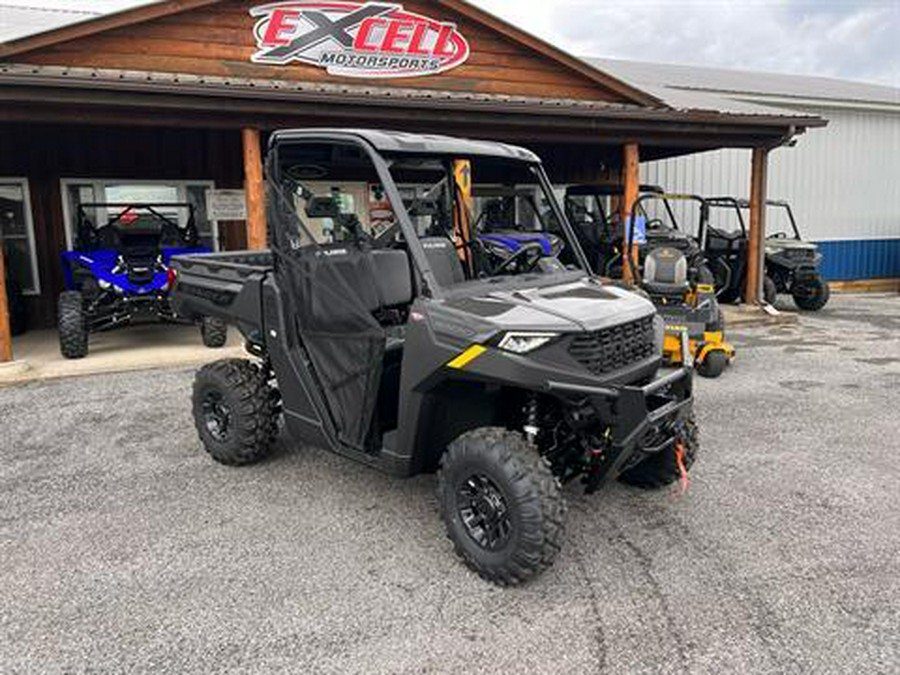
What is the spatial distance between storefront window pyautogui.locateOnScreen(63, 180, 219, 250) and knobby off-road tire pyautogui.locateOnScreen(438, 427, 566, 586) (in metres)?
7.83

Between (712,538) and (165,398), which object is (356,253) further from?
(165,398)

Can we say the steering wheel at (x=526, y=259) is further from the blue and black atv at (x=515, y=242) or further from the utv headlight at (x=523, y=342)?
the utv headlight at (x=523, y=342)

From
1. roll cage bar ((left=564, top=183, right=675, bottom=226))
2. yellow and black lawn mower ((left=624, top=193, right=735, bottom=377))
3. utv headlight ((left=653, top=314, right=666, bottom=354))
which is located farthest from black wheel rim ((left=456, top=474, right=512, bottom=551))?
roll cage bar ((left=564, top=183, right=675, bottom=226))

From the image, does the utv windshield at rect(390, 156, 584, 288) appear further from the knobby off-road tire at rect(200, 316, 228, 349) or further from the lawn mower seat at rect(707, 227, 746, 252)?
the lawn mower seat at rect(707, 227, 746, 252)

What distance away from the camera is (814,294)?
37.4ft

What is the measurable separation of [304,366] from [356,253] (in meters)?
0.72

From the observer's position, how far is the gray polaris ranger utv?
9.29ft

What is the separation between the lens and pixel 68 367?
7012 millimetres

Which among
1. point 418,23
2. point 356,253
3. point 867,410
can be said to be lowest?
point 867,410

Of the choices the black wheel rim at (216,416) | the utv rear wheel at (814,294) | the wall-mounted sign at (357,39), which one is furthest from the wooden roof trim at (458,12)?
the black wheel rim at (216,416)

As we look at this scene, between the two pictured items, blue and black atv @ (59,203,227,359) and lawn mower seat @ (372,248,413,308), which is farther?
blue and black atv @ (59,203,227,359)

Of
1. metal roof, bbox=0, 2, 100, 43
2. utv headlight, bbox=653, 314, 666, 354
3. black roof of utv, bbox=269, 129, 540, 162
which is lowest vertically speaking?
utv headlight, bbox=653, 314, 666, 354

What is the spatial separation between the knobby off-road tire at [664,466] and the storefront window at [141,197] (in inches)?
307

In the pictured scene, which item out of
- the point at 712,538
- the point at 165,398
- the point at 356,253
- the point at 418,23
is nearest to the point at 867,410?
the point at 712,538
